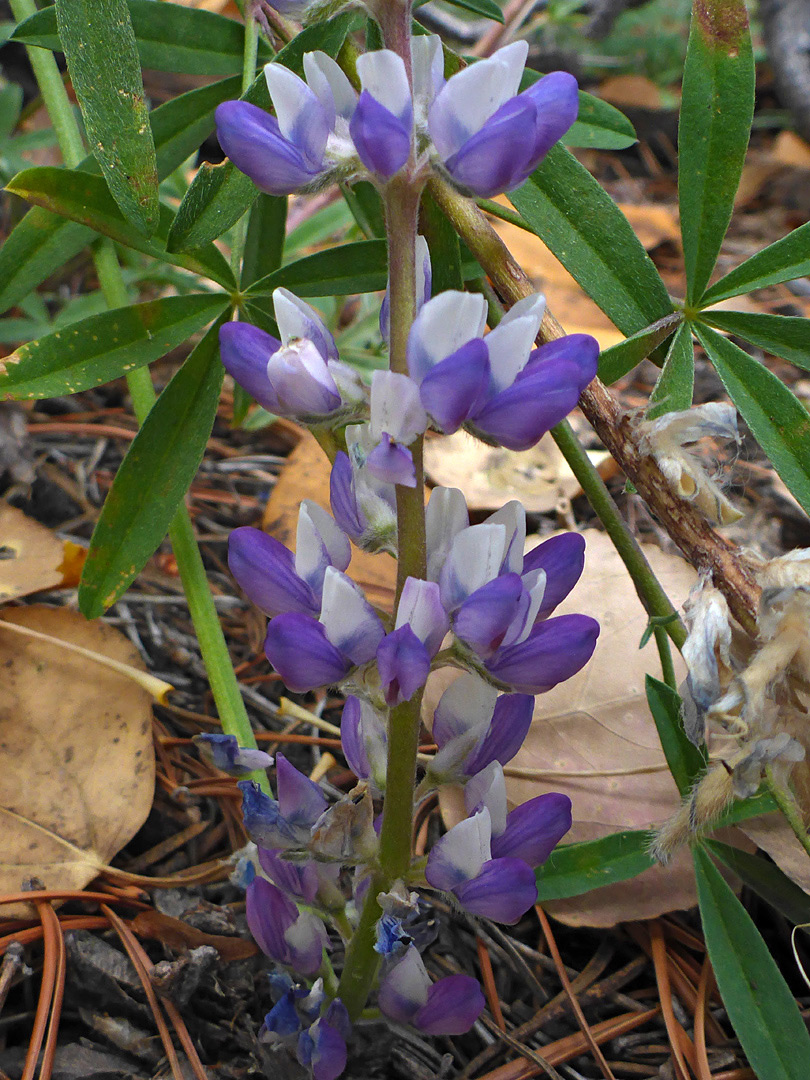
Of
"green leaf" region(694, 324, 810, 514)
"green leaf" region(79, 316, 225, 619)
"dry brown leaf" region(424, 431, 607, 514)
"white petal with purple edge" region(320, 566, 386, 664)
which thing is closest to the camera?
"white petal with purple edge" region(320, 566, 386, 664)

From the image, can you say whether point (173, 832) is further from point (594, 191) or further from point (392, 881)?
point (594, 191)

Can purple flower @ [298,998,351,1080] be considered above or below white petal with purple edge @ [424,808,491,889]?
below

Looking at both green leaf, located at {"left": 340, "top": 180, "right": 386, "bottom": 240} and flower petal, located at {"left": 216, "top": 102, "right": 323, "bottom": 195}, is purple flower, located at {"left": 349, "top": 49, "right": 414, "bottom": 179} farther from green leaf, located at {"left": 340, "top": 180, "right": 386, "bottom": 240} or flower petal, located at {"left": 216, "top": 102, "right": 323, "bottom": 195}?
green leaf, located at {"left": 340, "top": 180, "right": 386, "bottom": 240}

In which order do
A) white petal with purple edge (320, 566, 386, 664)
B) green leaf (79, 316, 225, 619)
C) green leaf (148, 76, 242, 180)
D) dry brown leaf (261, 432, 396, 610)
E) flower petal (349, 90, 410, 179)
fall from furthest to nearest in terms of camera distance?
Result: dry brown leaf (261, 432, 396, 610) < green leaf (148, 76, 242, 180) < green leaf (79, 316, 225, 619) < white petal with purple edge (320, 566, 386, 664) < flower petal (349, 90, 410, 179)

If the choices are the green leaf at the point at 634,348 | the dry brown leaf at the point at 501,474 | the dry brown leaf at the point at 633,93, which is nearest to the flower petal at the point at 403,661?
the green leaf at the point at 634,348

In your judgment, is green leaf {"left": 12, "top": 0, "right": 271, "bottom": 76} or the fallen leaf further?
green leaf {"left": 12, "top": 0, "right": 271, "bottom": 76}

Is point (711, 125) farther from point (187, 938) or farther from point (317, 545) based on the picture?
point (187, 938)

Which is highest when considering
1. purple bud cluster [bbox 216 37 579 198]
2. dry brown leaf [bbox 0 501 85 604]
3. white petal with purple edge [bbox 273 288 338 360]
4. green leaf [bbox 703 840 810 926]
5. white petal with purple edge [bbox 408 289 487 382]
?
purple bud cluster [bbox 216 37 579 198]

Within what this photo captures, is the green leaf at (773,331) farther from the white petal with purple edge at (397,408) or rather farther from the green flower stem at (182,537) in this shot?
the green flower stem at (182,537)

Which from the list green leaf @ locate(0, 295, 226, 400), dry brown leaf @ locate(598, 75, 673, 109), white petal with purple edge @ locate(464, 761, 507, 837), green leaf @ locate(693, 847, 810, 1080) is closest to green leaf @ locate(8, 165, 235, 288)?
green leaf @ locate(0, 295, 226, 400)
